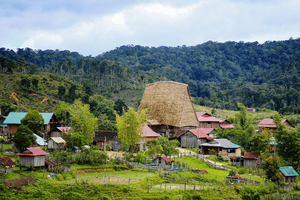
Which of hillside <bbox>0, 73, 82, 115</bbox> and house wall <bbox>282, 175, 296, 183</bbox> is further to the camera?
hillside <bbox>0, 73, 82, 115</bbox>

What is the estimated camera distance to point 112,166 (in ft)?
96.9

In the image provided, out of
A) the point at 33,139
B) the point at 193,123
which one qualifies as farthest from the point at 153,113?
the point at 33,139

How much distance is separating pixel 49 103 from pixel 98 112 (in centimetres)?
1173

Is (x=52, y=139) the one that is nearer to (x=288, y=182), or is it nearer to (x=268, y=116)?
(x=288, y=182)

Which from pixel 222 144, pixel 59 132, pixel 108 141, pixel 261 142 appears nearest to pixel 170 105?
pixel 222 144

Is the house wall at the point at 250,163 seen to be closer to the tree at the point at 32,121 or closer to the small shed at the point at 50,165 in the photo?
the small shed at the point at 50,165

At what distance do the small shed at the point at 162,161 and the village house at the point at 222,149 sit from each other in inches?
381

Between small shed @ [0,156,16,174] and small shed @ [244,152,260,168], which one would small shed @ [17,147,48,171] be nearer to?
small shed @ [0,156,16,174]

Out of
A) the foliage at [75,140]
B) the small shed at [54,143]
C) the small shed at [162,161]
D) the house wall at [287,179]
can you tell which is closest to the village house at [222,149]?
the small shed at [162,161]

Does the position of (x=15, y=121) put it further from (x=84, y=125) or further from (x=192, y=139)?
(x=192, y=139)

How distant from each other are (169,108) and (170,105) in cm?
63

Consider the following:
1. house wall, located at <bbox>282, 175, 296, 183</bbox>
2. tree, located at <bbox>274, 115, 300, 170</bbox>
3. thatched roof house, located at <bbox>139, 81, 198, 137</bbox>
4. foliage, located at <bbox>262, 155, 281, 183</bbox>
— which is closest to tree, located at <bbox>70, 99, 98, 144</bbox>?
thatched roof house, located at <bbox>139, 81, 198, 137</bbox>

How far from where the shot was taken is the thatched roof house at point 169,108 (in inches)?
1932

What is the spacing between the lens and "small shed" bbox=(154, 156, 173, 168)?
31.0 m
